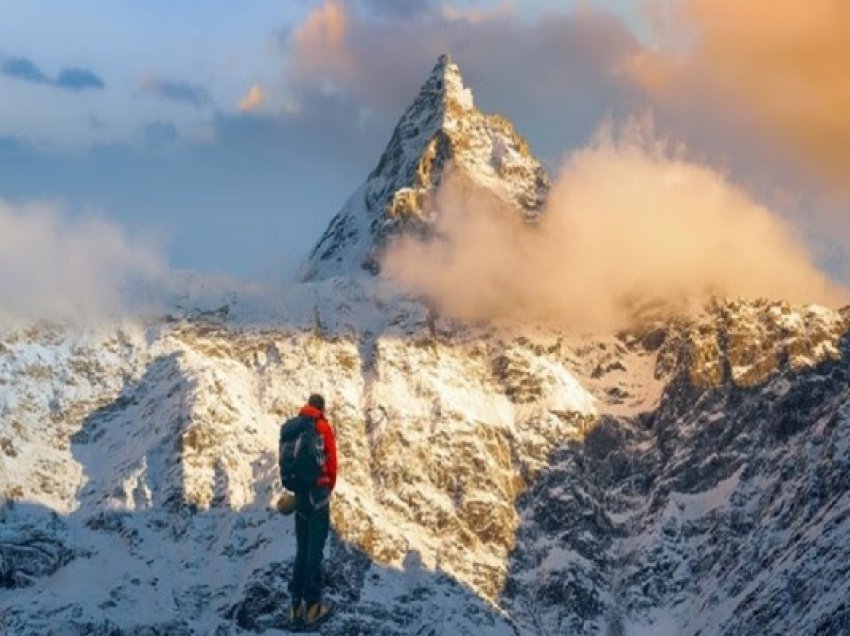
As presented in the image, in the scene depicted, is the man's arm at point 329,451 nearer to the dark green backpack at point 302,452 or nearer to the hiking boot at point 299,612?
the dark green backpack at point 302,452

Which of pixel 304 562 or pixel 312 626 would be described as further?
pixel 312 626

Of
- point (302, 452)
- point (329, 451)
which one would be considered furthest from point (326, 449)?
point (302, 452)

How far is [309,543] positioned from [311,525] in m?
0.55

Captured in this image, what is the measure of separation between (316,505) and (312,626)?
5.11 meters

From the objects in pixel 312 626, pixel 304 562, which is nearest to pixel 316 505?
pixel 304 562

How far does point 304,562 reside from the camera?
5531 centimetres

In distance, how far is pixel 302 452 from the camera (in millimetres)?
56062

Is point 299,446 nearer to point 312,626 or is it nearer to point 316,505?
point 316,505

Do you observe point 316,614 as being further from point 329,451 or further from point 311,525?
point 329,451

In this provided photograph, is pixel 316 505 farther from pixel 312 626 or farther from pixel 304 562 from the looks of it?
pixel 312 626

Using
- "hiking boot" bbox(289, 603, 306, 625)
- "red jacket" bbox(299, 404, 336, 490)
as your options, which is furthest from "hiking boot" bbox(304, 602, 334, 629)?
"red jacket" bbox(299, 404, 336, 490)

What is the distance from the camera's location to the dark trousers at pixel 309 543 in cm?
5534

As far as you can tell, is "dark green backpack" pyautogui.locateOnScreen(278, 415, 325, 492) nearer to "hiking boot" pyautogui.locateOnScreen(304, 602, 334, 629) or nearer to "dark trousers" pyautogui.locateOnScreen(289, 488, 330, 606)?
"dark trousers" pyautogui.locateOnScreen(289, 488, 330, 606)

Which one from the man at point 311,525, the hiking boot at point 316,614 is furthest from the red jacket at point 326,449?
the hiking boot at point 316,614
